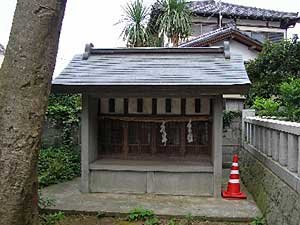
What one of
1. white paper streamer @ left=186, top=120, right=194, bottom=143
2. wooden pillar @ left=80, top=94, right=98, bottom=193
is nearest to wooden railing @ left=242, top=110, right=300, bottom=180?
white paper streamer @ left=186, top=120, right=194, bottom=143

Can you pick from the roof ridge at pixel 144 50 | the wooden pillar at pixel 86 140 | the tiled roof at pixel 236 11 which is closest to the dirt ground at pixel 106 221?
the wooden pillar at pixel 86 140

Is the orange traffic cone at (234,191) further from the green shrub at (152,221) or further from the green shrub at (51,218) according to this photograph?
the green shrub at (51,218)

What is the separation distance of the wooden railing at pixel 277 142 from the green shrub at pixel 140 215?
1.96 metres

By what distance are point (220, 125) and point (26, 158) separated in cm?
443

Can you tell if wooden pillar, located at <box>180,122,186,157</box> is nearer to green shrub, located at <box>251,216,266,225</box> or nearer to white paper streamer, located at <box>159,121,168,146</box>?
white paper streamer, located at <box>159,121,168,146</box>

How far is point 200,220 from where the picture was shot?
540cm

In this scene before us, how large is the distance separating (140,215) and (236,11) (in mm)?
20998

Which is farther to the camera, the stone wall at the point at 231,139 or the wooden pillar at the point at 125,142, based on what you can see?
the stone wall at the point at 231,139

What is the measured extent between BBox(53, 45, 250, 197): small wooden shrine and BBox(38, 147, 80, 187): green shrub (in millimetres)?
1032

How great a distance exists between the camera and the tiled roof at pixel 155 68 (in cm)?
621

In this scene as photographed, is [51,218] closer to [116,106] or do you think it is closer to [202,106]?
[116,106]

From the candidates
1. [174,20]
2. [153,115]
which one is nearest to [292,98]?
[153,115]

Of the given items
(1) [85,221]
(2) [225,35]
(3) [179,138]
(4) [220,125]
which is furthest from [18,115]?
(2) [225,35]

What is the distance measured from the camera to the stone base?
264 inches
